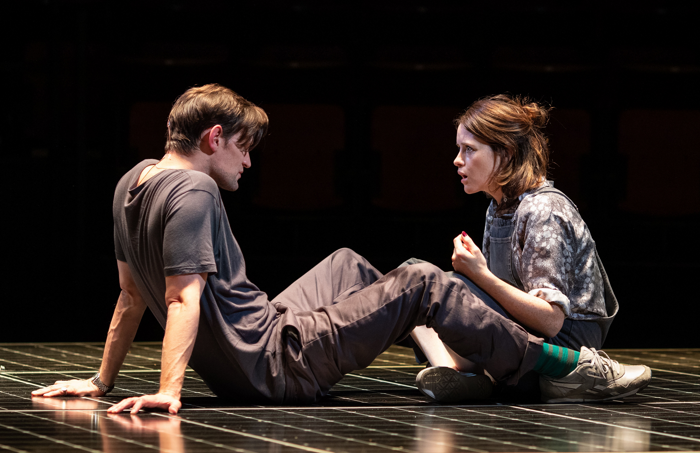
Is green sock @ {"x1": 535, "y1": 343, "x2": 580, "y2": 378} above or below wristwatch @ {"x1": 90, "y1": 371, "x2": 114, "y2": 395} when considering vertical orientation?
above

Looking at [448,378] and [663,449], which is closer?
[663,449]

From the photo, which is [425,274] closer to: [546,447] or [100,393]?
[546,447]

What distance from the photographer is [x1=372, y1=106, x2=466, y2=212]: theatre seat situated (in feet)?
20.9

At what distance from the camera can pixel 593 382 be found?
2693 mm

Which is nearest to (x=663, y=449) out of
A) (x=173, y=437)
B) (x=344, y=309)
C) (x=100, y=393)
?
(x=344, y=309)

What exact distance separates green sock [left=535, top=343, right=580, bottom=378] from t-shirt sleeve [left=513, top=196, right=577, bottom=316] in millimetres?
108

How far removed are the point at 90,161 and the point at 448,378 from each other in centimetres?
397

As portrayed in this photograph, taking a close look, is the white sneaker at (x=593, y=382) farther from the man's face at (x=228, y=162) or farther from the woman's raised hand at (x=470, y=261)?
the man's face at (x=228, y=162)

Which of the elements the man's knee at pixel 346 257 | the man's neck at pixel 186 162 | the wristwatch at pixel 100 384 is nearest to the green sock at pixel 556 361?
the man's knee at pixel 346 257

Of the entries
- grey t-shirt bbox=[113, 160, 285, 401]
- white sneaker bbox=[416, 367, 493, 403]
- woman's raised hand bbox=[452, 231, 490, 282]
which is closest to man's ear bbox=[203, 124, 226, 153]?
grey t-shirt bbox=[113, 160, 285, 401]

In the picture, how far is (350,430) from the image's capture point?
2225 millimetres

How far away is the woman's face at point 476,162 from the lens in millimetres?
2869

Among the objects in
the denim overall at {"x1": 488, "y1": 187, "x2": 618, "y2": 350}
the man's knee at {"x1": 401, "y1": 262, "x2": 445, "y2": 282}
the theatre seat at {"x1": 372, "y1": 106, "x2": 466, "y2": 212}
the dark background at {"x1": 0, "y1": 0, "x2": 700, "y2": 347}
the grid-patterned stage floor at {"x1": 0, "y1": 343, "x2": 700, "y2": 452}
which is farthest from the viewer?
the theatre seat at {"x1": 372, "y1": 106, "x2": 466, "y2": 212}

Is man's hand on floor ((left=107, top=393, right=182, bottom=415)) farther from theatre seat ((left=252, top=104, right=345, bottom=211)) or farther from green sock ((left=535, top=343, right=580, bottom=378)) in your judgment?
theatre seat ((left=252, top=104, right=345, bottom=211))
